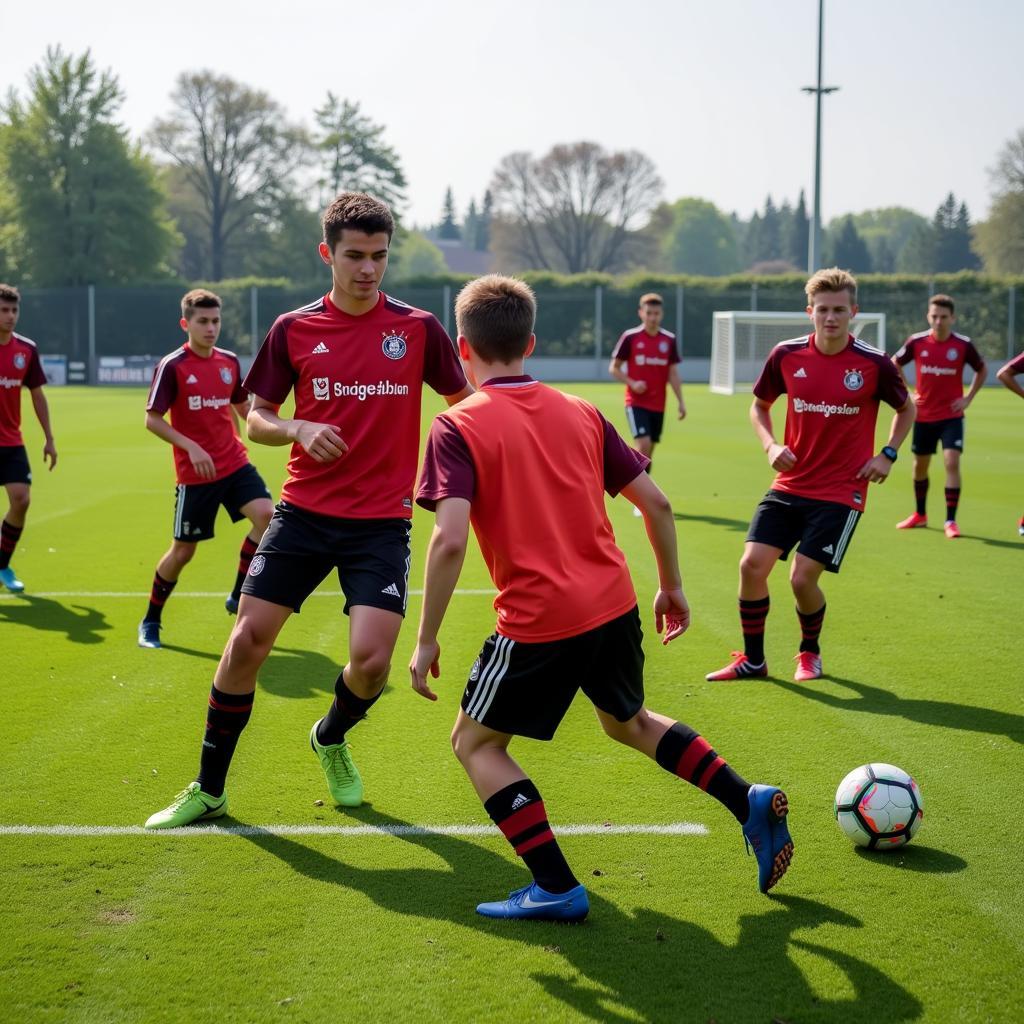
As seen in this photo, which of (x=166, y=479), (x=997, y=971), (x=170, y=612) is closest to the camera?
(x=997, y=971)

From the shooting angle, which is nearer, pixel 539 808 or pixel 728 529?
pixel 539 808

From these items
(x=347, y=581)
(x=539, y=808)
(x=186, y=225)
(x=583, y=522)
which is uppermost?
(x=186, y=225)

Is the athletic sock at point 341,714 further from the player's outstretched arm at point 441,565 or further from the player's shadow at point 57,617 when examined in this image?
the player's shadow at point 57,617

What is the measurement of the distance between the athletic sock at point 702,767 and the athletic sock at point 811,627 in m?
2.89

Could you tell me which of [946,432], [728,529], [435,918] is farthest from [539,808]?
[946,432]

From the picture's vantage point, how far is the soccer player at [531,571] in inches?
140

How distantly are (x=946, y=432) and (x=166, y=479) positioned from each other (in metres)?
10.4

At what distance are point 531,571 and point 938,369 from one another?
10.2m

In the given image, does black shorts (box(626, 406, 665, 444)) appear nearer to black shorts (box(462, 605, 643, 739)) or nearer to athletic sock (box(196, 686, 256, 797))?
athletic sock (box(196, 686, 256, 797))

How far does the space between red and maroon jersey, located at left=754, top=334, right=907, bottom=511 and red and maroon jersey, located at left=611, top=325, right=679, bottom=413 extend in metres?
7.58

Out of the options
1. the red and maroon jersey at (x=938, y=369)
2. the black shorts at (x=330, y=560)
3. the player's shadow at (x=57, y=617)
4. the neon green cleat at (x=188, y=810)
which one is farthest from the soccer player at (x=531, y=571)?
the red and maroon jersey at (x=938, y=369)

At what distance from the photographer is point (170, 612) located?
8438mm

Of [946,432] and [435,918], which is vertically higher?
[946,432]

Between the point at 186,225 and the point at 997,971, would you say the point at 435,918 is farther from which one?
the point at 186,225
